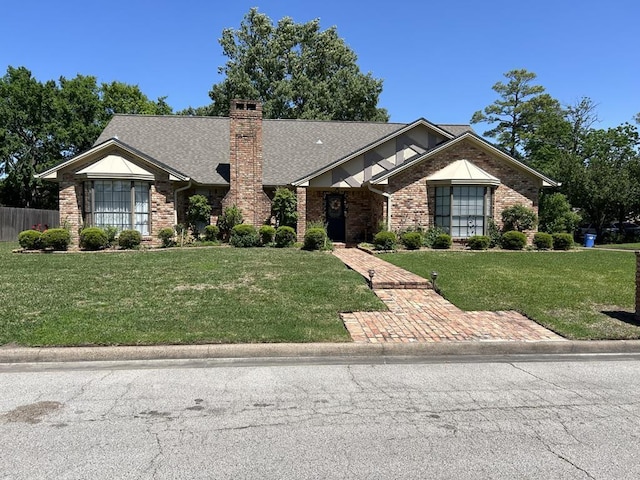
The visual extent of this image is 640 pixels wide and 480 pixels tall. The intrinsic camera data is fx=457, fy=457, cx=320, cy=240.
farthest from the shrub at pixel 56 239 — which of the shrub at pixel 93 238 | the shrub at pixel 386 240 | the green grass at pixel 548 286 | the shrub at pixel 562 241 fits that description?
the shrub at pixel 562 241

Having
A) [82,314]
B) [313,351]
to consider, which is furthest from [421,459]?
[82,314]

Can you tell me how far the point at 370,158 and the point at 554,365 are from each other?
50.5 ft

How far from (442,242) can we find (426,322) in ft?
34.3

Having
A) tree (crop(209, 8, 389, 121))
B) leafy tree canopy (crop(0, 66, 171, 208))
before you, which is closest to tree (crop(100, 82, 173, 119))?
leafy tree canopy (crop(0, 66, 171, 208))

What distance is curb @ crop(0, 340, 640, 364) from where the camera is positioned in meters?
6.00

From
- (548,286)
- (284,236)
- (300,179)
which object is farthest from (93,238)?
(548,286)

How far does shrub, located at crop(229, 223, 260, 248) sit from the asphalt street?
41.1 ft

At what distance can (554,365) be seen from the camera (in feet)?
19.8

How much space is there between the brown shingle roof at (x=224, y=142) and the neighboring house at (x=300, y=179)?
95 mm

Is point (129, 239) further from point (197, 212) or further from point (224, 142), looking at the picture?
point (224, 142)

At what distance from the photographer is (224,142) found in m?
23.6

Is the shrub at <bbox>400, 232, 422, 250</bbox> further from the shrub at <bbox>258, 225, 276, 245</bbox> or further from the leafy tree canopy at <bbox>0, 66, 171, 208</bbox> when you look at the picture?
the leafy tree canopy at <bbox>0, 66, 171, 208</bbox>

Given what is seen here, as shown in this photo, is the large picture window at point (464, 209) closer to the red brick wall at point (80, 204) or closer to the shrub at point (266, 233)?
the shrub at point (266, 233)

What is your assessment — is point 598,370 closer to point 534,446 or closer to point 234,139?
point 534,446
